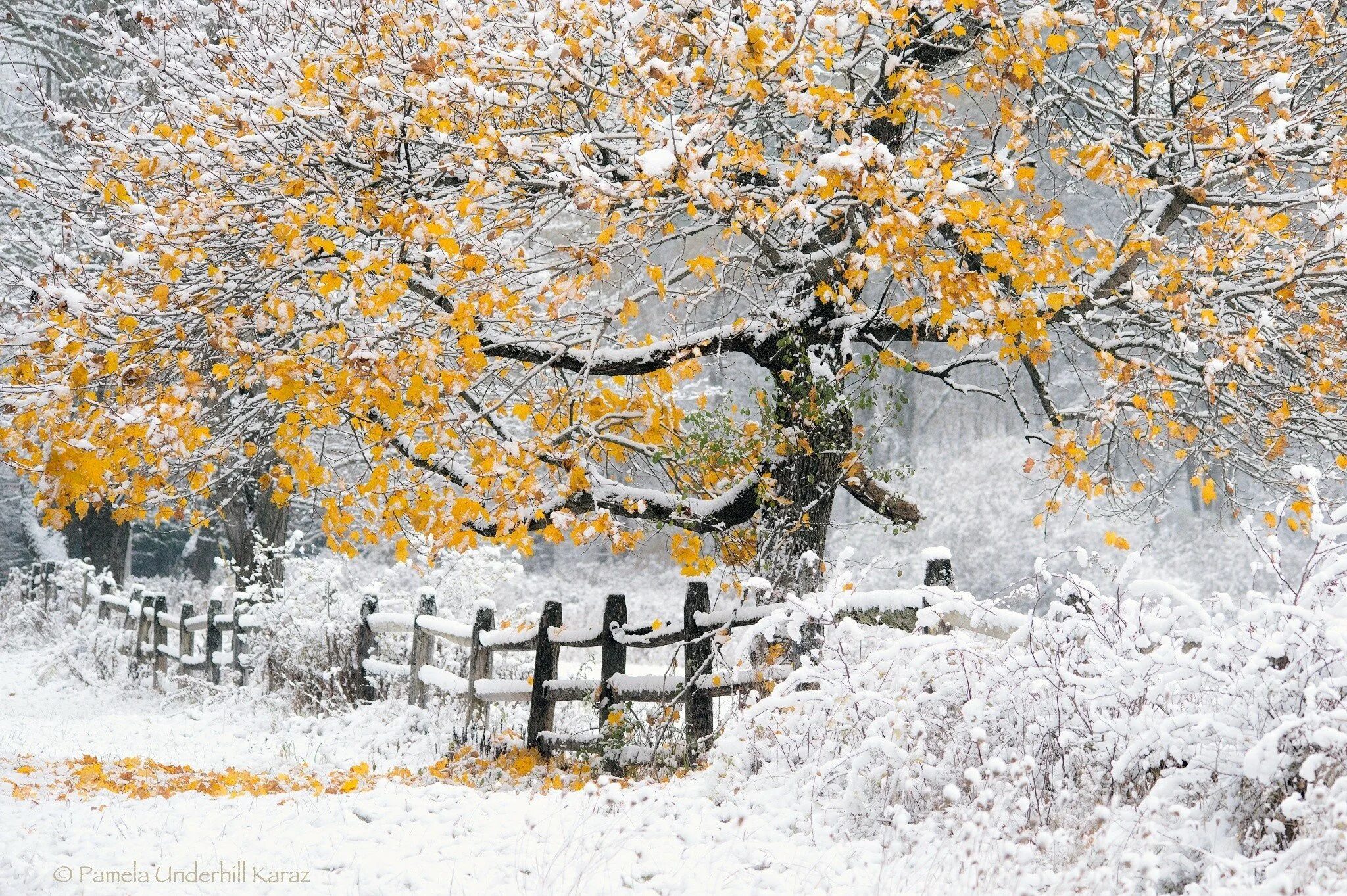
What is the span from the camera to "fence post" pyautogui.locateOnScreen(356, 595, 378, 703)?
10.9 m

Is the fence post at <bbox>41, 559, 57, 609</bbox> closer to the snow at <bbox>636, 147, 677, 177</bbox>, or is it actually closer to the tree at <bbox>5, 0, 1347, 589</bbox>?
the tree at <bbox>5, 0, 1347, 589</bbox>

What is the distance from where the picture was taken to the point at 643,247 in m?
6.82

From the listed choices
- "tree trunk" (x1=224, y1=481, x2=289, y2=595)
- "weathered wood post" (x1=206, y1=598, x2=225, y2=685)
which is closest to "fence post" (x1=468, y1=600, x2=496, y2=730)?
"weathered wood post" (x1=206, y1=598, x2=225, y2=685)

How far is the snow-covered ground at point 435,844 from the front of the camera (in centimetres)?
413

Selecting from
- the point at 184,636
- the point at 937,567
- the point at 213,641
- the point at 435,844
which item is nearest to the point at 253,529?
the point at 184,636

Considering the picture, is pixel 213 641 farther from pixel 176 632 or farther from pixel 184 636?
pixel 176 632

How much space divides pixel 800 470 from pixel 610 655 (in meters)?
2.04

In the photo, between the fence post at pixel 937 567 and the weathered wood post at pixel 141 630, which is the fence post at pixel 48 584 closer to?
the weathered wood post at pixel 141 630

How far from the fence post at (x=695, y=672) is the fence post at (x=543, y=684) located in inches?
43.9

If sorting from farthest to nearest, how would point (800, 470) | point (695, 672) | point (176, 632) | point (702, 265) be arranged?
point (176, 632) → point (800, 470) → point (695, 672) → point (702, 265)

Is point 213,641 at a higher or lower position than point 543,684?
lower

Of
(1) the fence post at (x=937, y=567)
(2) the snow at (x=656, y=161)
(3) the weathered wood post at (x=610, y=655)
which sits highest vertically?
(2) the snow at (x=656, y=161)

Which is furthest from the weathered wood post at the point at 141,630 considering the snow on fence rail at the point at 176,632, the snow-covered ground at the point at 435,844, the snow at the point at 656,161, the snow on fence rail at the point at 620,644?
the snow at the point at 656,161

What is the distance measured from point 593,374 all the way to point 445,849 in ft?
14.8
